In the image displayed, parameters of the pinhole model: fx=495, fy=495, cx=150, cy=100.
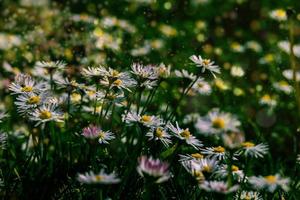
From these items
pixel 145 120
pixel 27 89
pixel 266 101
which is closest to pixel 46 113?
pixel 27 89

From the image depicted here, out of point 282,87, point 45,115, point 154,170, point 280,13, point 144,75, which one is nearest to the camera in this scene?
point 154,170

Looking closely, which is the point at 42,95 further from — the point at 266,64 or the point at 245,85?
the point at 266,64

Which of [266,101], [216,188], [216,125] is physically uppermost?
[216,125]

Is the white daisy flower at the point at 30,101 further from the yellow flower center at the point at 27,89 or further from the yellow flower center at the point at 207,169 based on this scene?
the yellow flower center at the point at 207,169

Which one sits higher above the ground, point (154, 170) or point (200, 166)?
point (154, 170)

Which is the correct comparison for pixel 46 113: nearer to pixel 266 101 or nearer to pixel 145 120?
pixel 145 120

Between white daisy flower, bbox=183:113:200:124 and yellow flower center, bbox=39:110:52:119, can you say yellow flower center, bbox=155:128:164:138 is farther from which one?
white daisy flower, bbox=183:113:200:124

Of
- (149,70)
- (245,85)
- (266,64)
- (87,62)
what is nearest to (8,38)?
(87,62)

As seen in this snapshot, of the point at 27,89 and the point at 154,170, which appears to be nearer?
the point at 154,170

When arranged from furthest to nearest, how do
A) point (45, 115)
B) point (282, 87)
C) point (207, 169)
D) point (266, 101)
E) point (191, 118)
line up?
point (282, 87) → point (266, 101) → point (191, 118) → point (45, 115) → point (207, 169)

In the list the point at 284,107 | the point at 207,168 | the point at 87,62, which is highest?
the point at 207,168

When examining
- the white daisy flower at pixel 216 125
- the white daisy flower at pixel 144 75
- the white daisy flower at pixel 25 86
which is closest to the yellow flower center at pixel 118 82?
the white daisy flower at pixel 144 75
